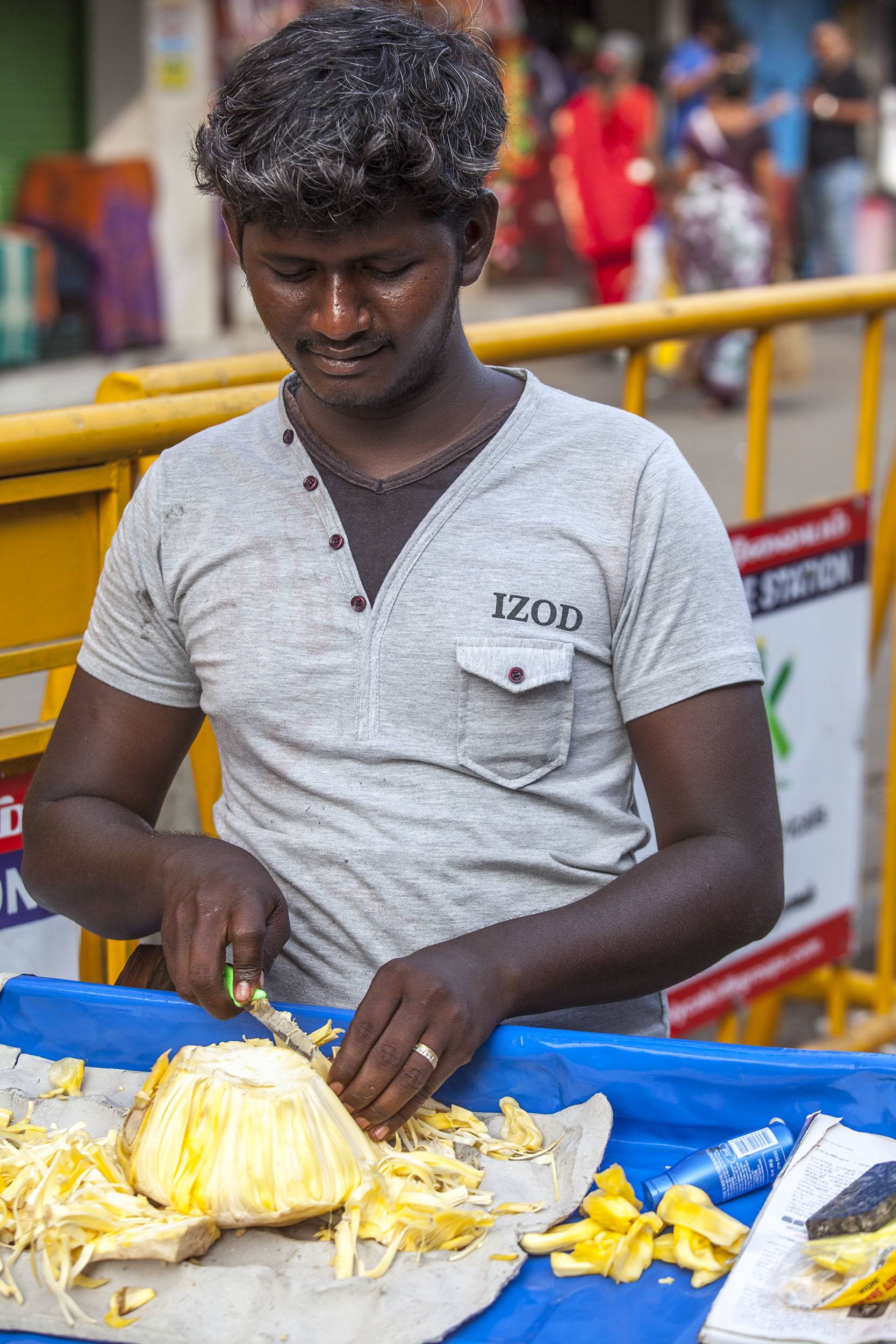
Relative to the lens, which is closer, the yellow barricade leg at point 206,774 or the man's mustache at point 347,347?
the man's mustache at point 347,347

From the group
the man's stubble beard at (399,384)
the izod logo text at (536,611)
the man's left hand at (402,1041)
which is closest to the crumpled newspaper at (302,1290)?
the man's left hand at (402,1041)

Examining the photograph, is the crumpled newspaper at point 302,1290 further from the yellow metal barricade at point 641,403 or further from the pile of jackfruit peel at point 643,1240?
the yellow metal barricade at point 641,403

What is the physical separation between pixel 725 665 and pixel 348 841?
0.45m

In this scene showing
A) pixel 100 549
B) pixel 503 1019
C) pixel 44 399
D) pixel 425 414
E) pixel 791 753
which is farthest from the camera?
pixel 44 399

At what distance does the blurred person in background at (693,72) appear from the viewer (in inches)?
489

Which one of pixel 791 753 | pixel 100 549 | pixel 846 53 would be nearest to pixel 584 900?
pixel 100 549

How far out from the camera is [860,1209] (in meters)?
1.29

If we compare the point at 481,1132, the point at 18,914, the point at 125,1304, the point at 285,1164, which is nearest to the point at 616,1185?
the point at 481,1132

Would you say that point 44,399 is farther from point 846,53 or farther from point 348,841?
point 348,841

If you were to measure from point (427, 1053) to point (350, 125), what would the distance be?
2.94 ft

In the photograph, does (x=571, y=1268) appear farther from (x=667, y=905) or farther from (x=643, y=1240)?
(x=667, y=905)

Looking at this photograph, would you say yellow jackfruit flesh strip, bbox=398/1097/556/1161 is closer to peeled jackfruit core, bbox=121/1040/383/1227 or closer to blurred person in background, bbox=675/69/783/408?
peeled jackfruit core, bbox=121/1040/383/1227

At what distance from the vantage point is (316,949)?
70.5 inches

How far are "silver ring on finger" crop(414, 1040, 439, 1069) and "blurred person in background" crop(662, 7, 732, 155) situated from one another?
37.1 ft
